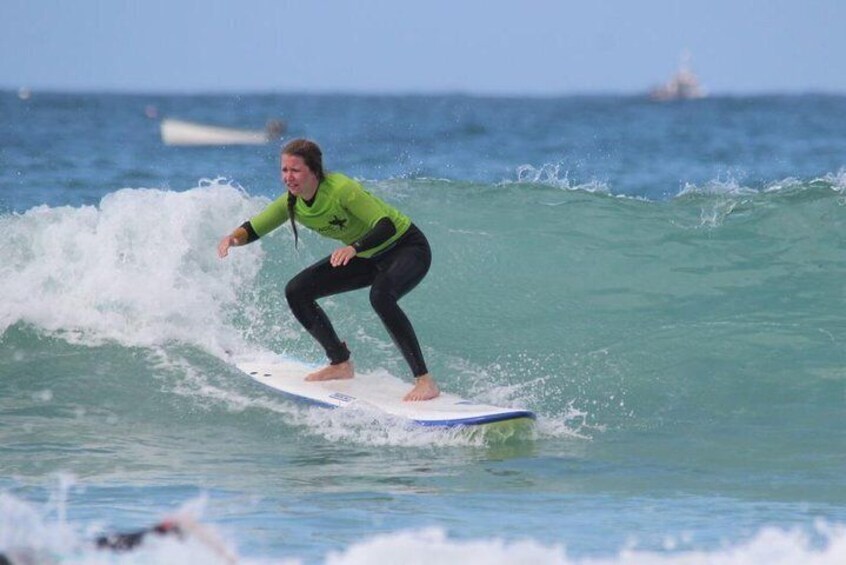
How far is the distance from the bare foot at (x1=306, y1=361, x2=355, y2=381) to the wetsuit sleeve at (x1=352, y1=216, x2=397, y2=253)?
1043mm

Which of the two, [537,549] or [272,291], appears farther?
[272,291]

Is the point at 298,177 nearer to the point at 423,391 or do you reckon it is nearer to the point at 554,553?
the point at 423,391

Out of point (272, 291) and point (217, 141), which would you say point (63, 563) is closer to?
point (272, 291)

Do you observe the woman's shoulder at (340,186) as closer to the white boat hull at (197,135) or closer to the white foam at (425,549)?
the white foam at (425,549)

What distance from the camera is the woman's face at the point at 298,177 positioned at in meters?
7.75

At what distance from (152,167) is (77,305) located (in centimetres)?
1516

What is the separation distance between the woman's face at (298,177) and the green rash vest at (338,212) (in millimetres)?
58

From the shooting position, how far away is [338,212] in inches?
313

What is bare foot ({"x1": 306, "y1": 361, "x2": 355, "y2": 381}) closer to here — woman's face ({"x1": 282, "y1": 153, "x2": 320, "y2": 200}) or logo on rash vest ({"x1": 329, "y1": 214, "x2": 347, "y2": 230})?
logo on rash vest ({"x1": 329, "y1": 214, "x2": 347, "y2": 230})

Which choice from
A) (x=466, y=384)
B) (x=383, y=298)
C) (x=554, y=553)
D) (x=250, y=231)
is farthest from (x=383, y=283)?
(x=554, y=553)

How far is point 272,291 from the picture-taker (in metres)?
11.2

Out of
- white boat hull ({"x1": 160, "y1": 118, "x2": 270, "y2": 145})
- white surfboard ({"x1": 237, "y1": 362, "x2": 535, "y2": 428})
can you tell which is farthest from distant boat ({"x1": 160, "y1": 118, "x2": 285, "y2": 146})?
white surfboard ({"x1": 237, "y1": 362, "x2": 535, "y2": 428})

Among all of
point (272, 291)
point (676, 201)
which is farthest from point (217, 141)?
point (272, 291)

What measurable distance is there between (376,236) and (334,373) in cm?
116
